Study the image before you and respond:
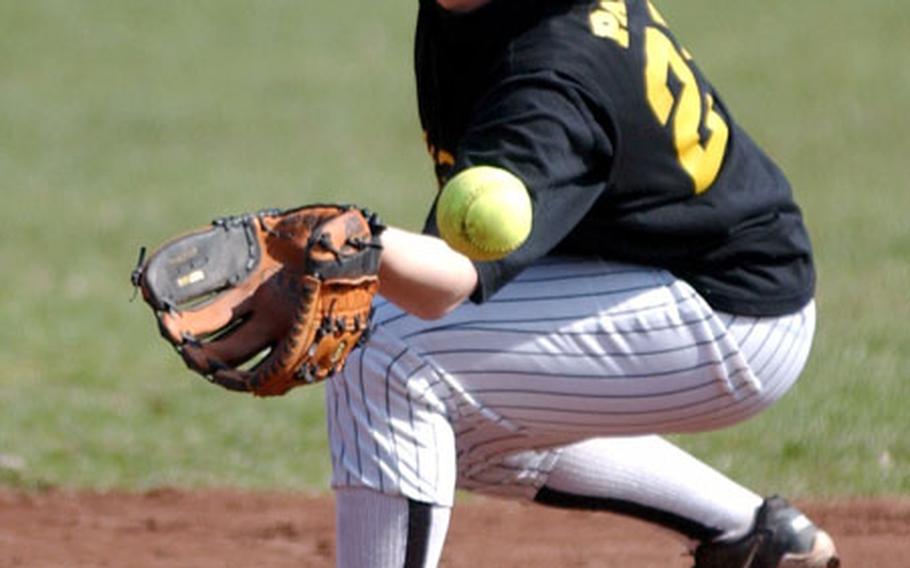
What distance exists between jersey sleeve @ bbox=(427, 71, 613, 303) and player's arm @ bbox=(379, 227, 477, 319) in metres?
0.04

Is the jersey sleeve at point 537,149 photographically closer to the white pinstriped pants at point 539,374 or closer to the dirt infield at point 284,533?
the white pinstriped pants at point 539,374

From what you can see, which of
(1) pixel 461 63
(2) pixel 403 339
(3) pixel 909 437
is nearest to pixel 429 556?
(2) pixel 403 339

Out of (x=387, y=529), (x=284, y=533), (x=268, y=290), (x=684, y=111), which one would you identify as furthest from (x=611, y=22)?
(x=284, y=533)

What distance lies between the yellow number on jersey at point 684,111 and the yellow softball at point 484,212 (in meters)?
0.45

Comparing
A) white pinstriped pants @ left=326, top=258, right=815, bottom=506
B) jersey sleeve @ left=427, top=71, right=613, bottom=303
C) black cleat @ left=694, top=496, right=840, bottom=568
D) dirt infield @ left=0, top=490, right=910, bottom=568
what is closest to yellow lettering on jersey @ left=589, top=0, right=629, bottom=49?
jersey sleeve @ left=427, top=71, right=613, bottom=303

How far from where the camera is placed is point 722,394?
3.32 metres

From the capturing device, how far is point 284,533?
4770 millimetres

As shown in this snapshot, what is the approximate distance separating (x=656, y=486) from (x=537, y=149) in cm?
108

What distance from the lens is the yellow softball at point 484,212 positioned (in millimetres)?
2705

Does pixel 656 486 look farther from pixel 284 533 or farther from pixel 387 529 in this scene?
pixel 284 533

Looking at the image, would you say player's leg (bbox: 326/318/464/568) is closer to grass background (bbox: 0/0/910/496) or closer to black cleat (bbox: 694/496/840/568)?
black cleat (bbox: 694/496/840/568)

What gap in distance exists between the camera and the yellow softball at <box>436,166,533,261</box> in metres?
2.71

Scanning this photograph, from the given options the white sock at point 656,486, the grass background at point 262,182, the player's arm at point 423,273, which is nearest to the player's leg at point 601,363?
the white sock at point 656,486

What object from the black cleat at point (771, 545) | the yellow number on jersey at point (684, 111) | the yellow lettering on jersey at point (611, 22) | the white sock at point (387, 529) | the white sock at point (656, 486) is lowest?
the black cleat at point (771, 545)
